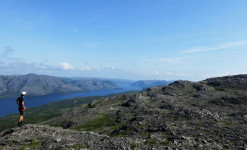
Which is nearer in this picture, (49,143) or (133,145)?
(133,145)

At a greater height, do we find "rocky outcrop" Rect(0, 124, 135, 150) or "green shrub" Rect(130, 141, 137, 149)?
"rocky outcrop" Rect(0, 124, 135, 150)

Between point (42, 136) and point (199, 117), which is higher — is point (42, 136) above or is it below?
above

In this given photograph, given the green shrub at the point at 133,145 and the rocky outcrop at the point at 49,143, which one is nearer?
the rocky outcrop at the point at 49,143

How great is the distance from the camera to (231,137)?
3030 cm

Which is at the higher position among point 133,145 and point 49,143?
point 49,143

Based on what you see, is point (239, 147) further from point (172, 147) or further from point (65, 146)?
point (65, 146)

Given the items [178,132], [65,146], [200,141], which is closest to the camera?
[65,146]

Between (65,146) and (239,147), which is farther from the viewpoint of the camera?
(239,147)

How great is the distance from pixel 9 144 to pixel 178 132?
30907 millimetres

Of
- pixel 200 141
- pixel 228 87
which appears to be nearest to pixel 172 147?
pixel 200 141

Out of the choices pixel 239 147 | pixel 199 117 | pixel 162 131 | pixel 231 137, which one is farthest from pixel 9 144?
pixel 199 117

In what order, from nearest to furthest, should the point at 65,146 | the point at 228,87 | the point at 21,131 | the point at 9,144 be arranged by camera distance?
the point at 65,146, the point at 9,144, the point at 21,131, the point at 228,87

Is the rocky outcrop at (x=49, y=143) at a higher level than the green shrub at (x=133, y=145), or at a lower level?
higher

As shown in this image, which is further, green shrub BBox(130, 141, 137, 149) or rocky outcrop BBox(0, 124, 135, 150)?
green shrub BBox(130, 141, 137, 149)
